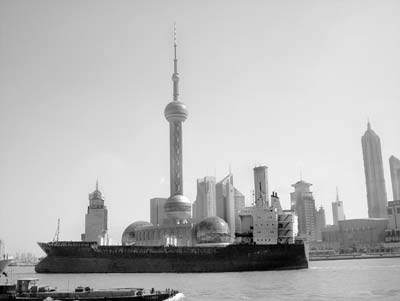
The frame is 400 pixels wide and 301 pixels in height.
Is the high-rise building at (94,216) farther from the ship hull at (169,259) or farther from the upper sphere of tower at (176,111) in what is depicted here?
the ship hull at (169,259)

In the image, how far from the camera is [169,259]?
292 feet

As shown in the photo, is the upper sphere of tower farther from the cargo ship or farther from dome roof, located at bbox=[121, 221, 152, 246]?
the cargo ship

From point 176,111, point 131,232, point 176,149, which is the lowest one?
point 131,232

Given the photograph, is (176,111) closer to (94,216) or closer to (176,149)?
(176,149)

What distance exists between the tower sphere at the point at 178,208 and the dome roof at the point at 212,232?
73.4ft

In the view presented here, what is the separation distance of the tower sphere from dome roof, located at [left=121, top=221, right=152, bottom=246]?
8.73 metres

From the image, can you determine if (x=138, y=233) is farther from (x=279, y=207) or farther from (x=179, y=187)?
(x=279, y=207)

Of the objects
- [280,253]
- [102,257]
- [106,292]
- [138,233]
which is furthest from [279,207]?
[138,233]

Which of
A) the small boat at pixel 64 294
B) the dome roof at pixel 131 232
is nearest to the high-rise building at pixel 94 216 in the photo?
the dome roof at pixel 131 232

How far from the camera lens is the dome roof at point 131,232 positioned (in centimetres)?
15646

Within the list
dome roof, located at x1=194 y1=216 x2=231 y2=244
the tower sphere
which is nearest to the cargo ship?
dome roof, located at x1=194 y1=216 x2=231 y2=244

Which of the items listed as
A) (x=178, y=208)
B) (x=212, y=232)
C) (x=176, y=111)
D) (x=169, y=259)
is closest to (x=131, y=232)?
(x=178, y=208)

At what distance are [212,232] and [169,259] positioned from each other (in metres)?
43.1

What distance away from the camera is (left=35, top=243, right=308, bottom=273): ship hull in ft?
283
